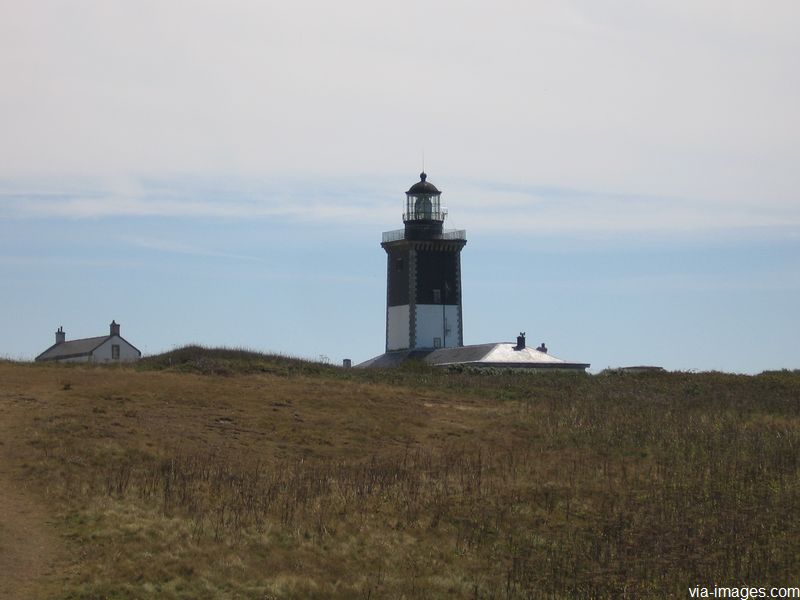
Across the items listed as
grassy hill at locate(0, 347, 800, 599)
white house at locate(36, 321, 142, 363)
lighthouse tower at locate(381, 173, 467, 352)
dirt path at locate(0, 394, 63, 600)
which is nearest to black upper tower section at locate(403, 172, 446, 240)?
lighthouse tower at locate(381, 173, 467, 352)

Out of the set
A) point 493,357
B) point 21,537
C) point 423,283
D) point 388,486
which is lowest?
point 21,537

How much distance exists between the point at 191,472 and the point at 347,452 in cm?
588

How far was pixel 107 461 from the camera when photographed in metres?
27.4

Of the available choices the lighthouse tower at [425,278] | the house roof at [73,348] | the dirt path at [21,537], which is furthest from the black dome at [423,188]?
the dirt path at [21,537]

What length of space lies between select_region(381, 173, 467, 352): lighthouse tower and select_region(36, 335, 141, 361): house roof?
69.7 feet

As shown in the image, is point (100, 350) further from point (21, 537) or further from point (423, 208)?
point (21, 537)

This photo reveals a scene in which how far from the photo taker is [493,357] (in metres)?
65.6

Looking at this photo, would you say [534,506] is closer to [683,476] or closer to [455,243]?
[683,476]

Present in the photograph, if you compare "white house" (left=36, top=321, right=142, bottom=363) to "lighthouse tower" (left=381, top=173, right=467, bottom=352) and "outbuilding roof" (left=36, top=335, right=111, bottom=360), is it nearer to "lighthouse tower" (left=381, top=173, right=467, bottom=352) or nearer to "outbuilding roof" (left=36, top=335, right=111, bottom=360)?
"outbuilding roof" (left=36, top=335, right=111, bottom=360)

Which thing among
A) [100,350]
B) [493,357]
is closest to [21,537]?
[493,357]

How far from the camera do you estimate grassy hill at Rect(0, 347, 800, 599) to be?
67.2ft

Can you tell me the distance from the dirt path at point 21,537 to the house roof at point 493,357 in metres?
38.9

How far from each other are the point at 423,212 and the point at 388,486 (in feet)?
163

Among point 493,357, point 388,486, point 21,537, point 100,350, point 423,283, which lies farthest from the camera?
point 100,350
